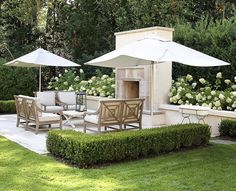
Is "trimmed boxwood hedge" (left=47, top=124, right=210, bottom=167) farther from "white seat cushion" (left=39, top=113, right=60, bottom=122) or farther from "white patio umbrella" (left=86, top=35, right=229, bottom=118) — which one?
"white seat cushion" (left=39, top=113, right=60, bottom=122)

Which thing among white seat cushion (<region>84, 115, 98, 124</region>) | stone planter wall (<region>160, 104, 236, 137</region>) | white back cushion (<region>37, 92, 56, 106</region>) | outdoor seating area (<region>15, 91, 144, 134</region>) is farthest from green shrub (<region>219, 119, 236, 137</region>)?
white back cushion (<region>37, 92, 56, 106</region>)

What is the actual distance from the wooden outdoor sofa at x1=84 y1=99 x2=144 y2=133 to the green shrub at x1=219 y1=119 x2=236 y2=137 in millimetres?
2163

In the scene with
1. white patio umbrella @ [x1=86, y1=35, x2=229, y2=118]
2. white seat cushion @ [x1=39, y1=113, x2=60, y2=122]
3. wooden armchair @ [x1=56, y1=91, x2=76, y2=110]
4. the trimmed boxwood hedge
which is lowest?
the trimmed boxwood hedge

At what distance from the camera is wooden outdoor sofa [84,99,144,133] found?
29.0 feet

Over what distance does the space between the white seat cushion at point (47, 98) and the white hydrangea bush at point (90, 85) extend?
198cm

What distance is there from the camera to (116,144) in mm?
6531

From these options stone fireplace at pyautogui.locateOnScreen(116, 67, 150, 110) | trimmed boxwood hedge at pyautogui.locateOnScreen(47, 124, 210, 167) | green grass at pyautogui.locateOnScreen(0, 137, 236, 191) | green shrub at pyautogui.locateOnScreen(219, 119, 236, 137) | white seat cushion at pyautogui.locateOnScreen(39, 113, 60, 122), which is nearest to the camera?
green grass at pyautogui.locateOnScreen(0, 137, 236, 191)

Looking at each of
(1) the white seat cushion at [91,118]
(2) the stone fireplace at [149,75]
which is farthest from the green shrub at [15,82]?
(1) the white seat cushion at [91,118]

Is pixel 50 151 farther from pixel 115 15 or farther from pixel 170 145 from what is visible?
pixel 115 15

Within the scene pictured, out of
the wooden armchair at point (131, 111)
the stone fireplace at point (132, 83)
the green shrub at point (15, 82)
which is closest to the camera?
the wooden armchair at point (131, 111)

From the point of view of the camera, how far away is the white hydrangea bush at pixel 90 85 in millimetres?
13573

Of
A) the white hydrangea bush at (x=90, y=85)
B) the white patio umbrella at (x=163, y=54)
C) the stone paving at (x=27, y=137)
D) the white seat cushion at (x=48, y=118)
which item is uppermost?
the white patio umbrella at (x=163, y=54)

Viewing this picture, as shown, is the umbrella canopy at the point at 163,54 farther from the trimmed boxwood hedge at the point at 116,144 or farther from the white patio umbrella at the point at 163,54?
the trimmed boxwood hedge at the point at 116,144

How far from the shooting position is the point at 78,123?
37.4 feet
